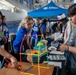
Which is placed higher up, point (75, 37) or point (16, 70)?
point (75, 37)

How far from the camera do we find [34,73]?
1.39 metres

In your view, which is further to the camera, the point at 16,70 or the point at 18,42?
the point at 18,42

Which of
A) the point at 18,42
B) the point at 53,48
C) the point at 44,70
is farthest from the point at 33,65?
the point at 53,48

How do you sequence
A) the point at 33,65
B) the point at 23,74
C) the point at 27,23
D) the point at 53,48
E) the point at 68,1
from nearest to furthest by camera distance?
the point at 23,74 → the point at 33,65 → the point at 27,23 → the point at 53,48 → the point at 68,1

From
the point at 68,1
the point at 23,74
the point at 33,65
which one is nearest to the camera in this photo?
the point at 23,74

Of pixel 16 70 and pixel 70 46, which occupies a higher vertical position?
pixel 70 46

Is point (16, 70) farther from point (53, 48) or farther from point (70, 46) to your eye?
point (53, 48)

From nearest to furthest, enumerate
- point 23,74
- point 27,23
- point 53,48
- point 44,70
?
point 23,74 < point 44,70 < point 27,23 < point 53,48

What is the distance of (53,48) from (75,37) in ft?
3.97

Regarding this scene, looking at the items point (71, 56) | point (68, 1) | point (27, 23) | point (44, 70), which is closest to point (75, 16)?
point (71, 56)

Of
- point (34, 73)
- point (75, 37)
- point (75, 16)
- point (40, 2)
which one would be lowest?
point (34, 73)

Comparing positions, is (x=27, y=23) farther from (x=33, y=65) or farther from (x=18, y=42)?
(x=33, y=65)

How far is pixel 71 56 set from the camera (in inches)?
59.3

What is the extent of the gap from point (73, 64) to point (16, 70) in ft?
1.63
